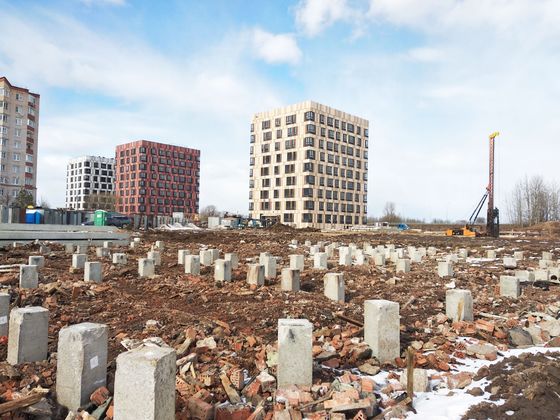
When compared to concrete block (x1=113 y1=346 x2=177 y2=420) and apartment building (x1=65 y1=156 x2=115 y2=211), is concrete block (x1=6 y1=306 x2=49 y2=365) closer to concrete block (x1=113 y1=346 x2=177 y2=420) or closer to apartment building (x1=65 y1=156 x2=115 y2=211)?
concrete block (x1=113 y1=346 x2=177 y2=420)

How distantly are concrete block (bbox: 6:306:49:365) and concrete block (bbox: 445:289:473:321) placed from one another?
5638mm

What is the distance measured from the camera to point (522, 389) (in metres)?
3.65

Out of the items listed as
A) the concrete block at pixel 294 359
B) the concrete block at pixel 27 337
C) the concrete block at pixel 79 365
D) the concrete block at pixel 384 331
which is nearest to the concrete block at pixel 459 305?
the concrete block at pixel 384 331

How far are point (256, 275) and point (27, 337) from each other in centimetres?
484

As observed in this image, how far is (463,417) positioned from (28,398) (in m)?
3.47

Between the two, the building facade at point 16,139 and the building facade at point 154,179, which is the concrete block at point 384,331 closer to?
the building facade at point 16,139

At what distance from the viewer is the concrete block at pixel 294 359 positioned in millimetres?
3824

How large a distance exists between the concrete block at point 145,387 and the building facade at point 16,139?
219 ft

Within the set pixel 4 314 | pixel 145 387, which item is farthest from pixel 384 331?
pixel 4 314

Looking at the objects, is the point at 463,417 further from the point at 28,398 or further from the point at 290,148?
the point at 290,148

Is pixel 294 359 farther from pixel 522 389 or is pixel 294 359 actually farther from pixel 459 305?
pixel 459 305

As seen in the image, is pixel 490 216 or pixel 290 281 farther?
pixel 490 216

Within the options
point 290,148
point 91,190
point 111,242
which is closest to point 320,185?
point 290,148

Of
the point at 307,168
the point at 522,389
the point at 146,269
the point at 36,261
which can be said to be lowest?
the point at 522,389
